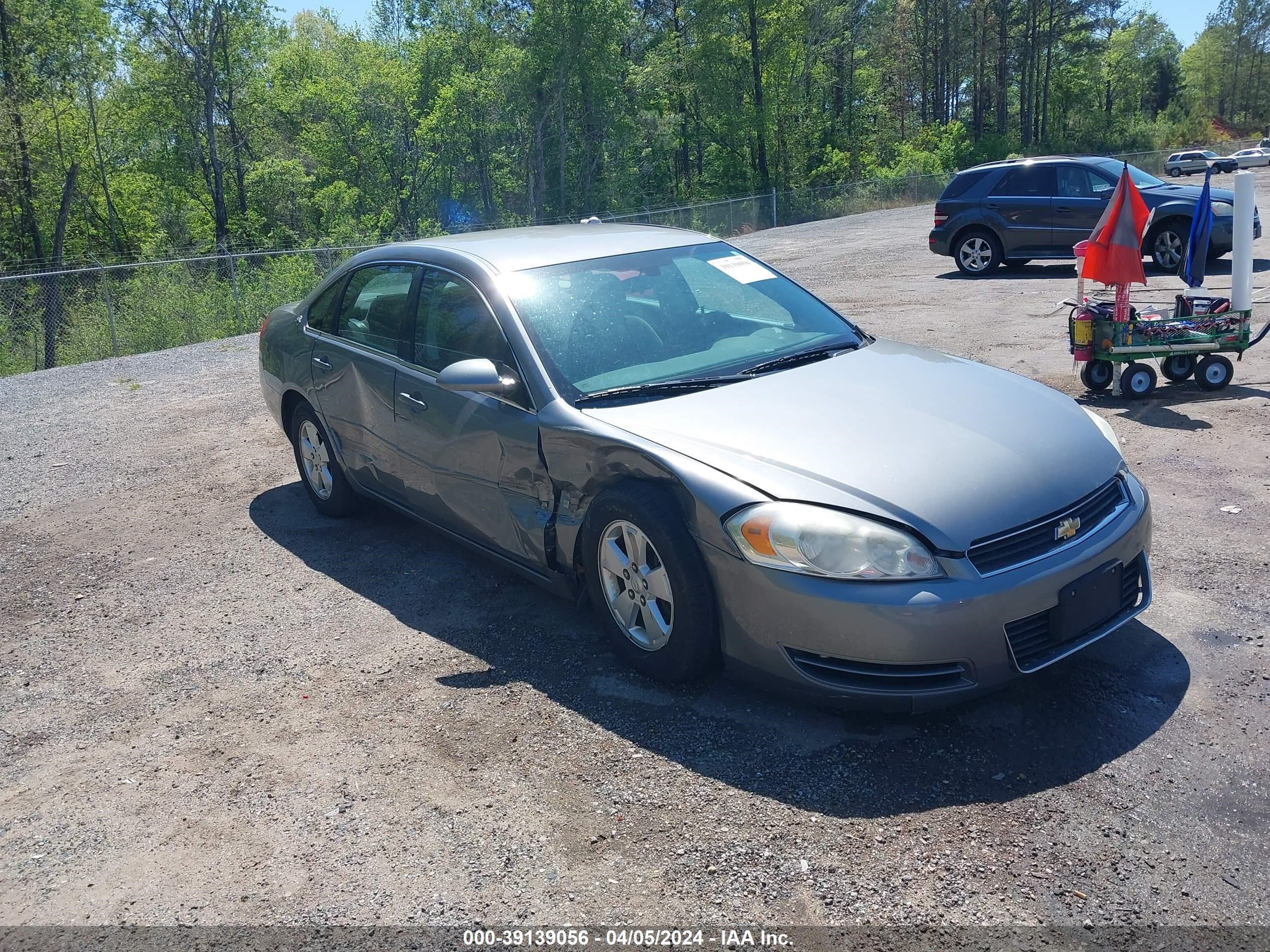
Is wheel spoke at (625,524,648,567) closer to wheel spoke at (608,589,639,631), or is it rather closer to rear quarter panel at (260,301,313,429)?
wheel spoke at (608,589,639,631)

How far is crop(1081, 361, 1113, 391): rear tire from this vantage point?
831 centimetres

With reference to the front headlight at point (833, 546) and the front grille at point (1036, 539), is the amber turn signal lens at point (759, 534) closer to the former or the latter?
the front headlight at point (833, 546)

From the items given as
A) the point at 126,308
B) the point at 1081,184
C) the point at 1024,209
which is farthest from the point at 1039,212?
the point at 126,308

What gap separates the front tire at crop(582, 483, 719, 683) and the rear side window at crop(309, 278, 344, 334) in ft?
8.93

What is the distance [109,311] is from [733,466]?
1699cm

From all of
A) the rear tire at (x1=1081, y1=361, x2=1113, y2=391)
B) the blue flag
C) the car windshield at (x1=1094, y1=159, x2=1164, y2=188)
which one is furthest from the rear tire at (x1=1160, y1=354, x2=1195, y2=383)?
the car windshield at (x1=1094, y1=159, x2=1164, y2=188)

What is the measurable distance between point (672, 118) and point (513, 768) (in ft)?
187

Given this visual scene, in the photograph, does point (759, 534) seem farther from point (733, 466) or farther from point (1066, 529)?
point (1066, 529)

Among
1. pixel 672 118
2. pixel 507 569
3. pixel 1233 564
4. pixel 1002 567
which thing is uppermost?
pixel 672 118

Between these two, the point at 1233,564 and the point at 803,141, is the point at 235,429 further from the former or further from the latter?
the point at 803,141

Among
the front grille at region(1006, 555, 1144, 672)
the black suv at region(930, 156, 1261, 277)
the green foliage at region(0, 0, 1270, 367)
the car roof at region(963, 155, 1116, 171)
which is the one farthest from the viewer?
the green foliage at region(0, 0, 1270, 367)

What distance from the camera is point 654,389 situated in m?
4.39

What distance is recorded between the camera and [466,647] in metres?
4.63

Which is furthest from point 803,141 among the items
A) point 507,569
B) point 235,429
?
point 507,569
